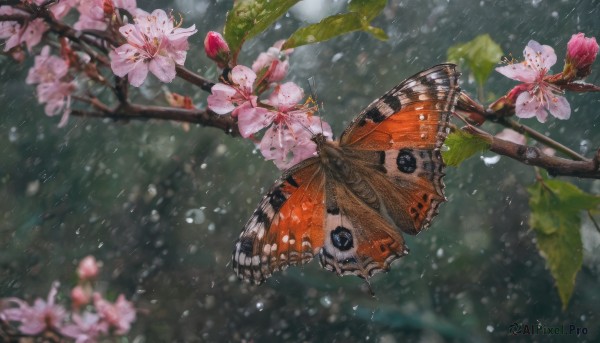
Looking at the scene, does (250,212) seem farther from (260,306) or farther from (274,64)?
(274,64)

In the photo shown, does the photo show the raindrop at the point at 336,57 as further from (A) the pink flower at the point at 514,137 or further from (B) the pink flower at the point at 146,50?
(B) the pink flower at the point at 146,50

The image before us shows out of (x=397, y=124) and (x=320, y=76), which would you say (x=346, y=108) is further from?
(x=397, y=124)

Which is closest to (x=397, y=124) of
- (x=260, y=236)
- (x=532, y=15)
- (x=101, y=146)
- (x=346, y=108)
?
(x=260, y=236)

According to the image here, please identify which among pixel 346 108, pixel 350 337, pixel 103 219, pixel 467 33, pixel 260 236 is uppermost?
pixel 260 236

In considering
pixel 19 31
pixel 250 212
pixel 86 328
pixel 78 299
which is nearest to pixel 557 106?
pixel 19 31

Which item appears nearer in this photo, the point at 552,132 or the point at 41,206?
the point at 552,132
